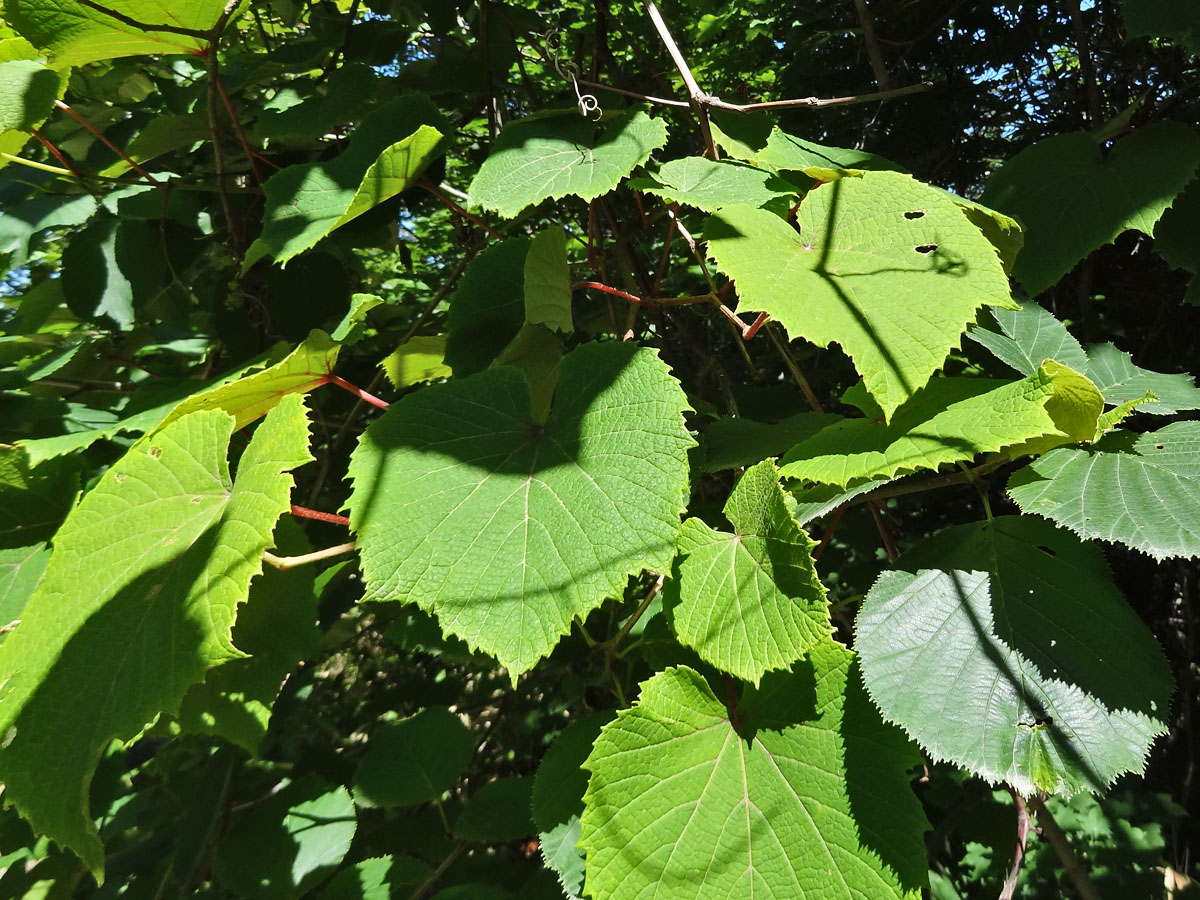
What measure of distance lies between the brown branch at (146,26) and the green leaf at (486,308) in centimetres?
53

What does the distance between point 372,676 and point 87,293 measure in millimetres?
1665

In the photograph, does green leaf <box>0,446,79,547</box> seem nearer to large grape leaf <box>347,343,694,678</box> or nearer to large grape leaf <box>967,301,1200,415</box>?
large grape leaf <box>347,343,694,678</box>

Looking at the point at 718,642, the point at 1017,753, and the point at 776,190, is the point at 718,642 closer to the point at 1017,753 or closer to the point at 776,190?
the point at 1017,753

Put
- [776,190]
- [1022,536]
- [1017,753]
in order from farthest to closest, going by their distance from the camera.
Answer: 1. [776,190]
2. [1022,536]
3. [1017,753]

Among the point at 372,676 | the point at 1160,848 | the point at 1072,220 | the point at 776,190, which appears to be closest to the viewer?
the point at 776,190

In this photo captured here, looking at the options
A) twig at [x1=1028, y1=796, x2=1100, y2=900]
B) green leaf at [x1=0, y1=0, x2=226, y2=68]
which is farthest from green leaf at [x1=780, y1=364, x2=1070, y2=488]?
green leaf at [x1=0, y1=0, x2=226, y2=68]

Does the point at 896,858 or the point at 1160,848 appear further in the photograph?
the point at 1160,848

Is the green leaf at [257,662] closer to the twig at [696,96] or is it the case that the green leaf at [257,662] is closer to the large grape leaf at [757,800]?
the large grape leaf at [757,800]

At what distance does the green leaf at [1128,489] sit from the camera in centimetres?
75

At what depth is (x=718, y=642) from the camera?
0.77 metres

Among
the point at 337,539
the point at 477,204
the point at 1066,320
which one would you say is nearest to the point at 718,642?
the point at 477,204

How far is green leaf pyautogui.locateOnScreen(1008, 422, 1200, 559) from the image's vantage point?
29.6 inches

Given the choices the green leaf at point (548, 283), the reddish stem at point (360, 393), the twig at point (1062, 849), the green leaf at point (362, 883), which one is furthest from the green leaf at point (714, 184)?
the green leaf at point (362, 883)

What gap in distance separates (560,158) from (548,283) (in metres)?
0.20
